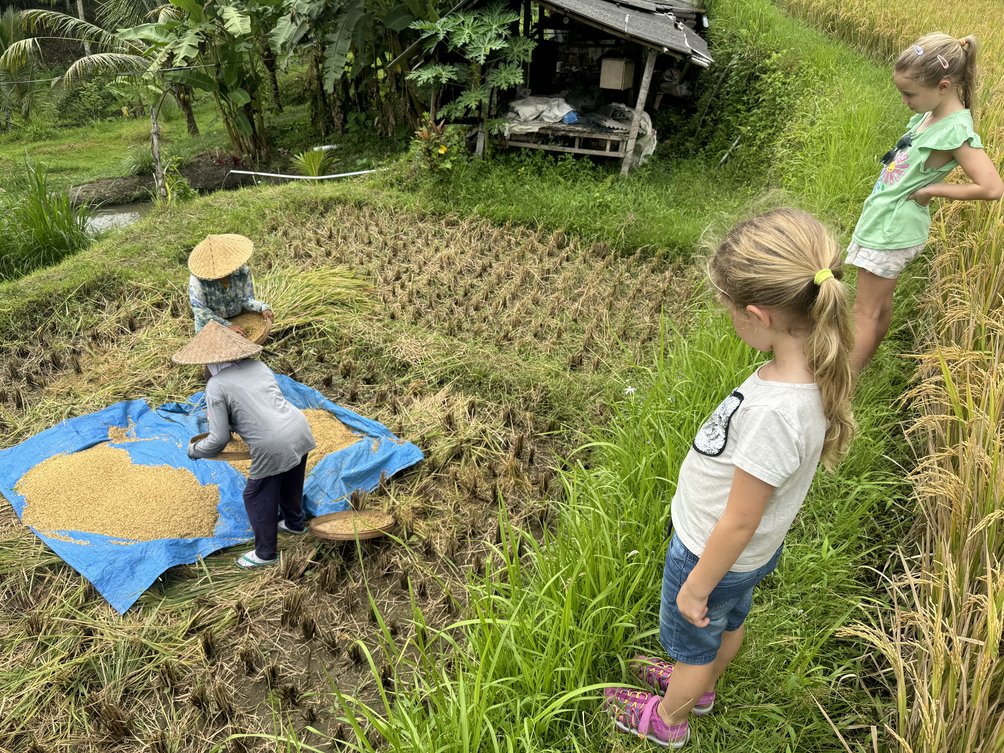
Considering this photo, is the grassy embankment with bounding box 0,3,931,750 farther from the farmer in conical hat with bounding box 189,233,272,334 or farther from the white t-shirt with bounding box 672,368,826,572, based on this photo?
the farmer in conical hat with bounding box 189,233,272,334

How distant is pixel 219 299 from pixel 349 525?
4.11ft

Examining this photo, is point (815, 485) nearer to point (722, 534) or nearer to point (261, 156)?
point (722, 534)

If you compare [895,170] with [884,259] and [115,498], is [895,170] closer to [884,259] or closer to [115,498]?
[884,259]

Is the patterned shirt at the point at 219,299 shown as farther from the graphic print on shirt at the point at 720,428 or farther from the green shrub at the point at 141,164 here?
the green shrub at the point at 141,164

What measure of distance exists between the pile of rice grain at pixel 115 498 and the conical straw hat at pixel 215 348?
913mm

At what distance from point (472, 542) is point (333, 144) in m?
8.88

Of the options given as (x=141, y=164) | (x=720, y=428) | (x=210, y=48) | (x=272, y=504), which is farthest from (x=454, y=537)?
(x=141, y=164)

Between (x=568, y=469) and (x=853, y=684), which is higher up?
(x=853, y=684)

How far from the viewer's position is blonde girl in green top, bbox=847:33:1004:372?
2490 millimetres

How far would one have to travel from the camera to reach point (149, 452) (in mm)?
3527

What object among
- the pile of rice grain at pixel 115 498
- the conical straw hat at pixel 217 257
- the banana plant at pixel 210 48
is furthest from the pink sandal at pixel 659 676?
the banana plant at pixel 210 48

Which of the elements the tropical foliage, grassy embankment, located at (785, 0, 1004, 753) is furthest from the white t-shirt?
the tropical foliage

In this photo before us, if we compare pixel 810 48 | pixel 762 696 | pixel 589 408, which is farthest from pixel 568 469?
pixel 810 48

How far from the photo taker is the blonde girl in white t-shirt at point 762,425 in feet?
4.60
